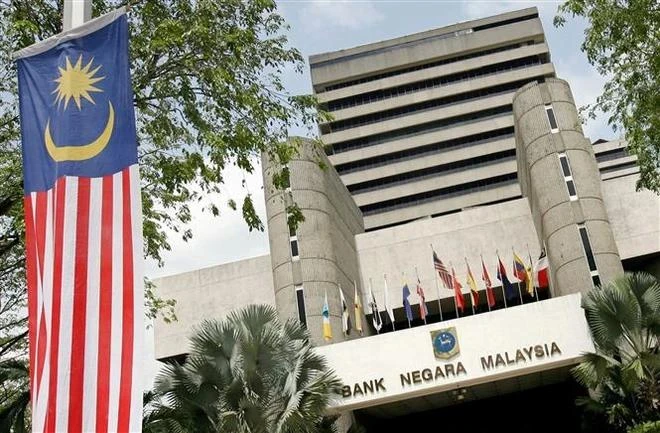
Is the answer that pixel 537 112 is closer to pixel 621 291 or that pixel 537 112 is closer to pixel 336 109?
pixel 621 291

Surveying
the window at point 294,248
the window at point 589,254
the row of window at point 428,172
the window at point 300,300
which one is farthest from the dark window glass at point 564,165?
the row of window at point 428,172

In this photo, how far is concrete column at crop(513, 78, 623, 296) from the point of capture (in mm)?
31453

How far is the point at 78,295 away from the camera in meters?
5.86

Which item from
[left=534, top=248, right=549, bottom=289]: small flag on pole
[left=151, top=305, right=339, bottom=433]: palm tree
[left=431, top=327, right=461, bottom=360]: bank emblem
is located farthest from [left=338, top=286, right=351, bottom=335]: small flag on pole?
[left=151, top=305, right=339, bottom=433]: palm tree

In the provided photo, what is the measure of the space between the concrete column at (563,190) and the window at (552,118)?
0.09 metres

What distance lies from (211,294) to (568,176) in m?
18.7

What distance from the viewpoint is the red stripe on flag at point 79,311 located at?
568cm

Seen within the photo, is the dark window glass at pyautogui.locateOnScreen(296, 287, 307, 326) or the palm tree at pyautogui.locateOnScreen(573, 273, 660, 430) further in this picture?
the dark window glass at pyautogui.locateOnScreen(296, 287, 307, 326)

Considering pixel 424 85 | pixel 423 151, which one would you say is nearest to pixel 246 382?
pixel 423 151

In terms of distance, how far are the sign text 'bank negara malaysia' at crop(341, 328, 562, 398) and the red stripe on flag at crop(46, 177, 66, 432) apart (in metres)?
23.1

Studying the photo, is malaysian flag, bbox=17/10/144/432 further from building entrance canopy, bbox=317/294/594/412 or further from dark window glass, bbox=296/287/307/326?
dark window glass, bbox=296/287/307/326

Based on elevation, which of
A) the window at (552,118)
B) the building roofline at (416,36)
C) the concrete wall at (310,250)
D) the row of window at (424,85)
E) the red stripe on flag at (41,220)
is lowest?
the red stripe on flag at (41,220)

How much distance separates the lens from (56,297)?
585cm

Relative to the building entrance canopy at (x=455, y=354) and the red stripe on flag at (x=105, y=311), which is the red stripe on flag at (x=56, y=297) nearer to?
the red stripe on flag at (x=105, y=311)
